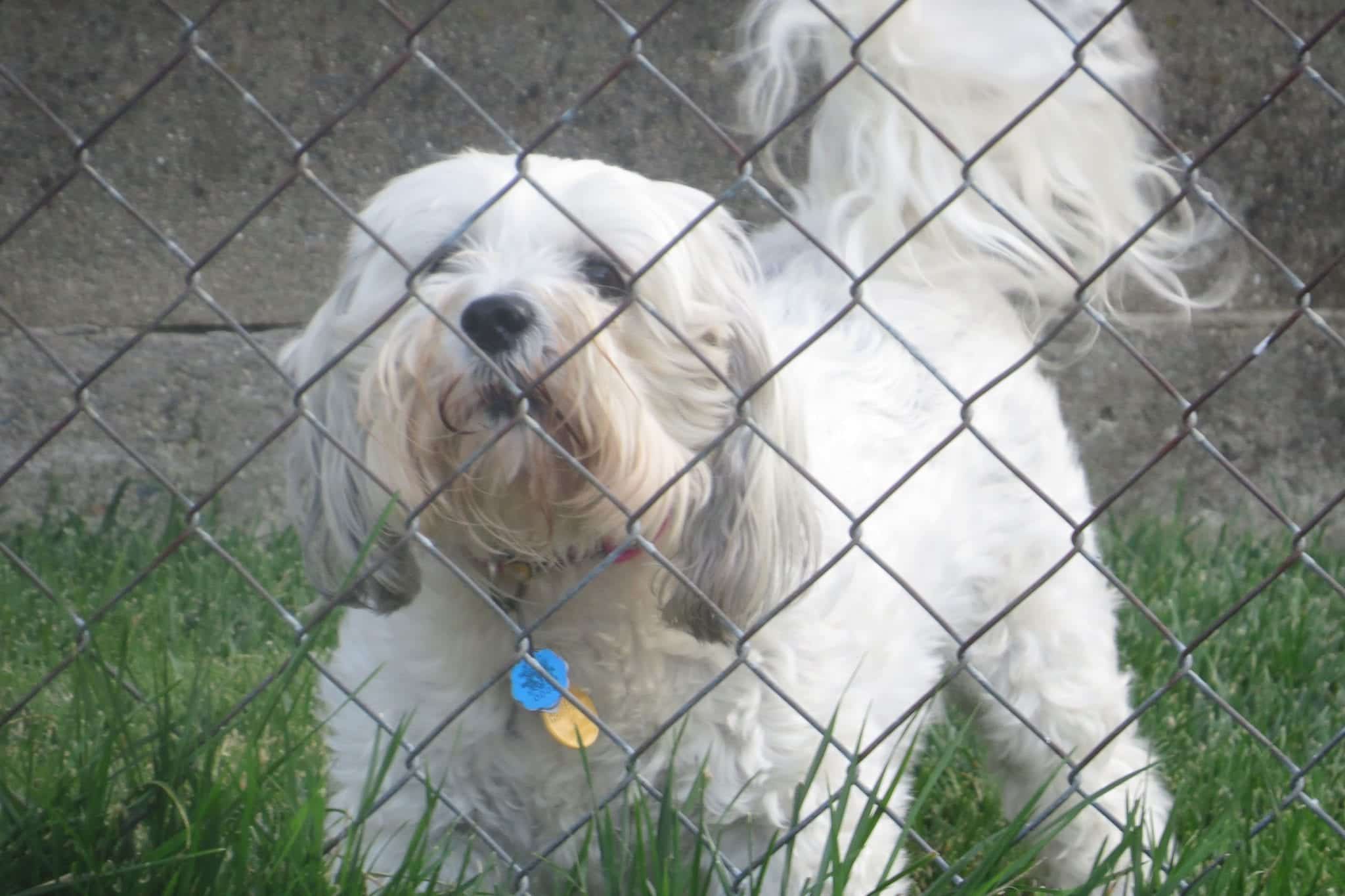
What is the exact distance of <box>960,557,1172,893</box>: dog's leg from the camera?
8.31 ft

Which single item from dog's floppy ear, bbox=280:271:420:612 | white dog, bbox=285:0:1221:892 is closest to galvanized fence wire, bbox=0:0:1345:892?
white dog, bbox=285:0:1221:892

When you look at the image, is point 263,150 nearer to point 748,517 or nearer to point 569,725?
point 748,517

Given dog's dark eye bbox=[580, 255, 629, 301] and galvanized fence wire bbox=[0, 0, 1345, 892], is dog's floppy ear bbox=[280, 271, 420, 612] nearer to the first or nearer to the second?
galvanized fence wire bbox=[0, 0, 1345, 892]

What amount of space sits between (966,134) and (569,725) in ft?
4.30

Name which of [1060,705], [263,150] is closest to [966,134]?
[1060,705]

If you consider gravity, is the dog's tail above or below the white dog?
above

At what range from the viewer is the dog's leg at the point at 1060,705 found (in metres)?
2.53

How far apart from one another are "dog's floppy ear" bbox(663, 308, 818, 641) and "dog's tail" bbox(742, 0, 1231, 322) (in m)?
0.57

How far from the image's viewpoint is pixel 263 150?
12.0ft

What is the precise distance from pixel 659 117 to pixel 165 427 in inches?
60.2

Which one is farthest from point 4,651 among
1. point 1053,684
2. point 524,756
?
point 1053,684

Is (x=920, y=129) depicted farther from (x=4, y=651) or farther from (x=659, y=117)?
(x=4, y=651)

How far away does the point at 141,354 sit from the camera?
372 centimetres

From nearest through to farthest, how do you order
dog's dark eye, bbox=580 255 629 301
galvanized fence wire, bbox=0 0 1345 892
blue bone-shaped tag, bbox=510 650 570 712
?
galvanized fence wire, bbox=0 0 1345 892 → blue bone-shaped tag, bbox=510 650 570 712 → dog's dark eye, bbox=580 255 629 301
